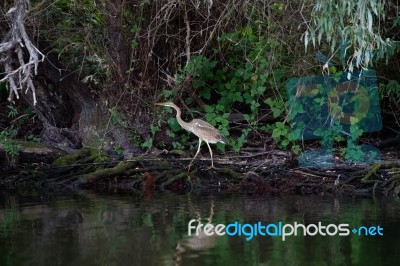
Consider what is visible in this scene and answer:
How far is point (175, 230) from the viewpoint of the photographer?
8375mm

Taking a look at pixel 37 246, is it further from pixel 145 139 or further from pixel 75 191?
pixel 145 139

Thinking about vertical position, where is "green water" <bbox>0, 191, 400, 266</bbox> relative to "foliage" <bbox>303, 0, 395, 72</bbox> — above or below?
below

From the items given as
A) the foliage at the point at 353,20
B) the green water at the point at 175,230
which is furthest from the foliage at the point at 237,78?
the foliage at the point at 353,20

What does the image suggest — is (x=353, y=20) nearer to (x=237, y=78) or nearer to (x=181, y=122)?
(x=181, y=122)

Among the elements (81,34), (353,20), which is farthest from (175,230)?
(81,34)

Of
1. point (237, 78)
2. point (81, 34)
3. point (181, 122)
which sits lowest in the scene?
point (181, 122)

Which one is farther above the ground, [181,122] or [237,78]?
[237,78]

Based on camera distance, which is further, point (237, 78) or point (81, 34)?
point (237, 78)

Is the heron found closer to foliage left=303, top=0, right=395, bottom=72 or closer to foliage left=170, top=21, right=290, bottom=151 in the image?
foliage left=170, top=21, right=290, bottom=151

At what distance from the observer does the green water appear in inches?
278

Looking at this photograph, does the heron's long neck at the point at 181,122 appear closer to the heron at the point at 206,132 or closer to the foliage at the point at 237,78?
the heron at the point at 206,132

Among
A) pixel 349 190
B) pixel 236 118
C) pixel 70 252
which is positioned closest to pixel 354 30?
pixel 349 190

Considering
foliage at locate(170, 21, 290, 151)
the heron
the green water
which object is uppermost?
foliage at locate(170, 21, 290, 151)

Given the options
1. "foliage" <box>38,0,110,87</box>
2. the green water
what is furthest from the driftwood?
"foliage" <box>38,0,110,87</box>
